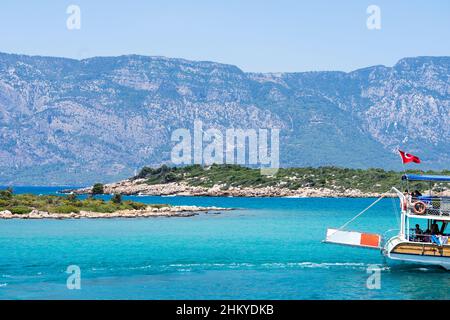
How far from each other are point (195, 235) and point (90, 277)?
29287mm

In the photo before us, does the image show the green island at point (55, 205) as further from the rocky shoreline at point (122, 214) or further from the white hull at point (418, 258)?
the white hull at point (418, 258)

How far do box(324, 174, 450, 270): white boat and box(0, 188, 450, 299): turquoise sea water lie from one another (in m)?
1.06

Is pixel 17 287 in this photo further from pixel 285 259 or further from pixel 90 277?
pixel 285 259

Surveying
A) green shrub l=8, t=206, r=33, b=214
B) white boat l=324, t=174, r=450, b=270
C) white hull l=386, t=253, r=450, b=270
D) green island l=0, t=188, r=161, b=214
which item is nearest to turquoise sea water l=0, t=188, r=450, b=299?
white hull l=386, t=253, r=450, b=270

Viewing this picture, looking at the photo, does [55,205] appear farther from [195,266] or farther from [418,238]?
[418,238]

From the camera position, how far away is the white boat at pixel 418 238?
44.8 metres

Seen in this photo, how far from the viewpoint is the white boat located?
4478 cm

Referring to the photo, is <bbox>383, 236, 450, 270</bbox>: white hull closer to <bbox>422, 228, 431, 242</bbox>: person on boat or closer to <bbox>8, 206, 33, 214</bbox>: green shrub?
<bbox>422, 228, 431, 242</bbox>: person on boat

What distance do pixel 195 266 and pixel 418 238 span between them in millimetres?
13320

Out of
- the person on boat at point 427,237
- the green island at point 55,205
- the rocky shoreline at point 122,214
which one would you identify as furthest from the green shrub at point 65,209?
the person on boat at point 427,237

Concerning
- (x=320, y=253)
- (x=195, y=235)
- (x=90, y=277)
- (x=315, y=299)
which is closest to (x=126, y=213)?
(x=195, y=235)

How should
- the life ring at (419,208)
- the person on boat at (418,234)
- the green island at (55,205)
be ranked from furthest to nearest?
1. the green island at (55,205)
2. the person on boat at (418,234)
3. the life ring at (419,208)

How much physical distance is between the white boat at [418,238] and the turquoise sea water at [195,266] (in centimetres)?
106

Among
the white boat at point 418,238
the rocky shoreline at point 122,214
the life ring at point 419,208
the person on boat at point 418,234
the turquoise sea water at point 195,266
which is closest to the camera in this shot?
the turquoise sea water at point 195,266
